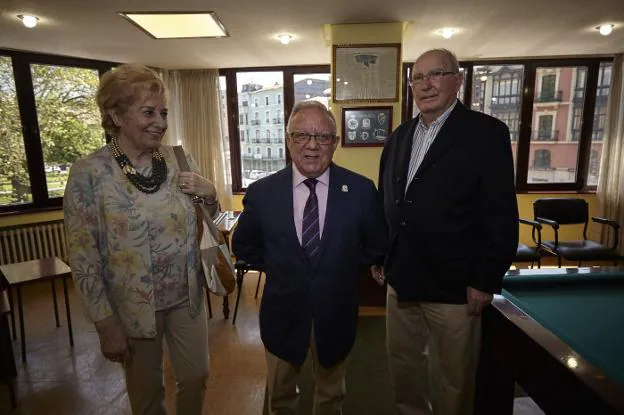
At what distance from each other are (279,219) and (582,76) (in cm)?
569

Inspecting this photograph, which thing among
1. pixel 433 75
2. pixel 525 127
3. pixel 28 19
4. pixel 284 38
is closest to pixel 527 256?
pixel 525 127

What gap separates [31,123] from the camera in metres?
4.32

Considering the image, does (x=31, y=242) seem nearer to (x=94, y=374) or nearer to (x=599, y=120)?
(x=94, y=374)

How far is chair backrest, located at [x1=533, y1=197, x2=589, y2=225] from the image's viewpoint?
Answer: 424cm

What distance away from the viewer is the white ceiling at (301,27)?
2.88 metres

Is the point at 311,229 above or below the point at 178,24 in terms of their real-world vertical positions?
below

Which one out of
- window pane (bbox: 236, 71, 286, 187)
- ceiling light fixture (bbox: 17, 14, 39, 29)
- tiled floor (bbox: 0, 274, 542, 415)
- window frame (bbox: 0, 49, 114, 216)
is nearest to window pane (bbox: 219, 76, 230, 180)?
window pane (bbox: 236, 71, 286, 187)

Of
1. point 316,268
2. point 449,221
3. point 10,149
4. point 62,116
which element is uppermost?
point 62,116

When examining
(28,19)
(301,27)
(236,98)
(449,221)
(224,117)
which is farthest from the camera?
(236,98)

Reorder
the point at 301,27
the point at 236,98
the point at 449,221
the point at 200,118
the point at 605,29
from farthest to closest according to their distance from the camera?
the point at 236,98
the point at 200,118
the point at 605,29
the point at 301,27
the point at 449,221

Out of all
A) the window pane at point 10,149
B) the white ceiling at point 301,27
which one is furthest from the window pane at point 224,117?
the window pane at point 10,149

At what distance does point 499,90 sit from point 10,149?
6207 millimetres

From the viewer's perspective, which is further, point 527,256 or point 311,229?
point 527,256

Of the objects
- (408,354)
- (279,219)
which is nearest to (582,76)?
(408,354)
